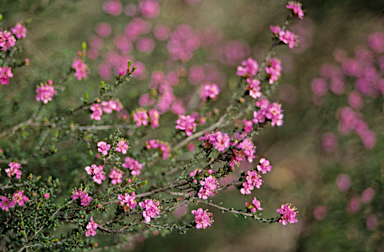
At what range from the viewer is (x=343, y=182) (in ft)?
16.4

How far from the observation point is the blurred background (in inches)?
155

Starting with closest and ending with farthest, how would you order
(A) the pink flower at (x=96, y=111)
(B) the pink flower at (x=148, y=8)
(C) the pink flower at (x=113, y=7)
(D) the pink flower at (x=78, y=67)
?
(A) the pink flower at (x=96, y=111) < (D) the pink flower at (x=78, y=67) < (C) the pink flower at (x=113, y=7) < (B) the pink flower at (x=148, y=8)

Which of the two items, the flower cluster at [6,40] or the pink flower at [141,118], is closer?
the flower cluster at [6,40]

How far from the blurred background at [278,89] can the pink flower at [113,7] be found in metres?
0.02

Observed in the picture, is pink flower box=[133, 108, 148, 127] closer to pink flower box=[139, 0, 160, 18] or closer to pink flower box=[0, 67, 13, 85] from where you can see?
pink flower box=[0, 67, 13, 85]

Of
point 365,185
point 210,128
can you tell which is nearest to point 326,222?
point 365,185

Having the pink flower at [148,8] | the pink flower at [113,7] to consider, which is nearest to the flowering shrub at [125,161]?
the pink flower at [113,7]

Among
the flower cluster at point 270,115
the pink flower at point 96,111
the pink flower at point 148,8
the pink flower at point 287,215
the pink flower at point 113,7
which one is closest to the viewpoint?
the pink flower at point 287,215

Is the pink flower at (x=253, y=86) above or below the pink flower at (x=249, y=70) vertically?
below

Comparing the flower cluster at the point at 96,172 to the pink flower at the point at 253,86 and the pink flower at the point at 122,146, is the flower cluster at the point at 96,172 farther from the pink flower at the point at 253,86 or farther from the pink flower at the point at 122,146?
the pink flower at the point at 253,86

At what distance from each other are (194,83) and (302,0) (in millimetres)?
3151

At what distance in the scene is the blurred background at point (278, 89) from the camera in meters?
3.93

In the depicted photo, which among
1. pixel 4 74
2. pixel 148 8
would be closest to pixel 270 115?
pixel 4 74

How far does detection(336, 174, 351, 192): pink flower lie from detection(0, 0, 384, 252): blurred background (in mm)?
22
